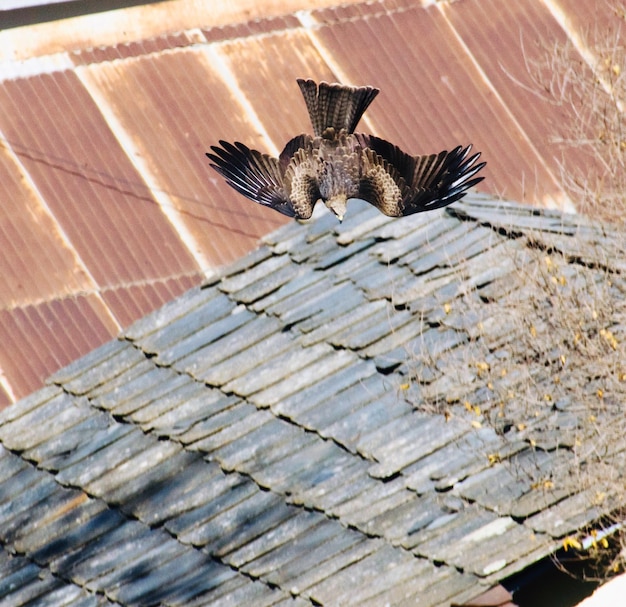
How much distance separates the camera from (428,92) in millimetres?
12422

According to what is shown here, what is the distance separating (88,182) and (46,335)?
1.66m

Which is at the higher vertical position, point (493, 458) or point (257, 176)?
point (257, 176)

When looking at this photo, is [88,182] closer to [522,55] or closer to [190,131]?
[190,131]

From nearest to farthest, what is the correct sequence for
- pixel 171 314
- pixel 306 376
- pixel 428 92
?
pixel 306 376 < pixel 171 314 < pixel 428 92

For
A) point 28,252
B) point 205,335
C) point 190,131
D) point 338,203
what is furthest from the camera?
point 190,131

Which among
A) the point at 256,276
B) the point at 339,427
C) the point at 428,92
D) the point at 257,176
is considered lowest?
the point at 339,427

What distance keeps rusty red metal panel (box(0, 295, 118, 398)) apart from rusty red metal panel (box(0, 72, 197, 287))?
0.38 m

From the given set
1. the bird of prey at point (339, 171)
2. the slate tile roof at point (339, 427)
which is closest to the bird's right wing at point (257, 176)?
the bird of prey at point (339, 171)

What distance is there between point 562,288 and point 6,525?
343cm

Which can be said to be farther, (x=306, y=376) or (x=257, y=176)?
(x=257, y=176)

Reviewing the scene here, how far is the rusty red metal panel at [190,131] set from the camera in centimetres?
1110

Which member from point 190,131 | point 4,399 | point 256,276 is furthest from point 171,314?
point 190,131

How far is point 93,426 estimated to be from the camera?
7.73 meters

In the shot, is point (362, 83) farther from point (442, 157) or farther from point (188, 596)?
point (188, 596)
